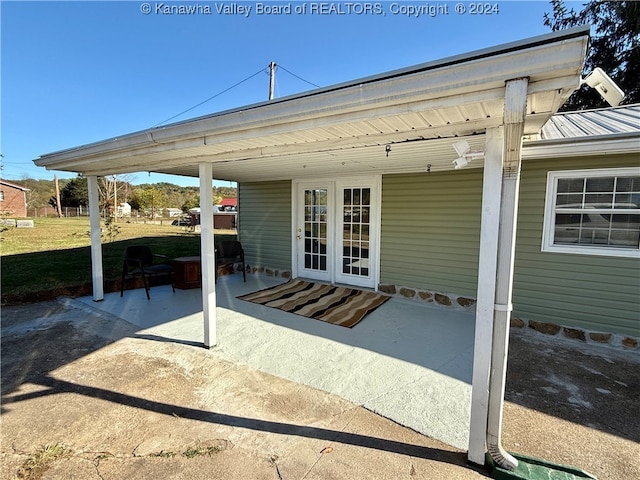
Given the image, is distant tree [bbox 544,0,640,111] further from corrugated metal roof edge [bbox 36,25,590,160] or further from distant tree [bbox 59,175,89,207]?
distant tree [bbox 59,175,89,207]

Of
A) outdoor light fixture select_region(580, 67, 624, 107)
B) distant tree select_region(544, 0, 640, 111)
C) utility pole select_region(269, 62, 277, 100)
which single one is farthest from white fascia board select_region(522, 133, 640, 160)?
distant tree select_region(544, 0, 640, 111)

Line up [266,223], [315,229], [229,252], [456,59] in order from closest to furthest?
[456,59] < [315,229] < [229,252] < [266,223]

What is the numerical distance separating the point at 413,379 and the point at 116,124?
1349cm

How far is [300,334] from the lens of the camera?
370cm

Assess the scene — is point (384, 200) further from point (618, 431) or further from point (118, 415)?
point (118, 415)

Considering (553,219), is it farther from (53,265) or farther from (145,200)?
(145,200)

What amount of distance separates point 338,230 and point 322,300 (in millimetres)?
1446

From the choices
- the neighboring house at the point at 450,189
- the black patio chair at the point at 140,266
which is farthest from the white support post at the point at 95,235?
the black patio chair at the point at 140,266

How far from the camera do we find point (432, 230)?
15.7 feet

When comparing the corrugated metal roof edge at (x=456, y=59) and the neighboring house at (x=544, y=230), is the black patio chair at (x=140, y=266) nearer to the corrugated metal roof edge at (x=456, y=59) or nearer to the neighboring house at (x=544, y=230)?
the neighboring house at (x=544, y=230)

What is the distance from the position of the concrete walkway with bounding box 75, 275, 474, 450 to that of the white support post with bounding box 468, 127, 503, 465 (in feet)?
0.77

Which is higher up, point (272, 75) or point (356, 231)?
point (272, 75)

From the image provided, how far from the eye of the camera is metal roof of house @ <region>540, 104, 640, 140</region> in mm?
3373

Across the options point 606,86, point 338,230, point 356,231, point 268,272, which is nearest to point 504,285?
point 606,86
